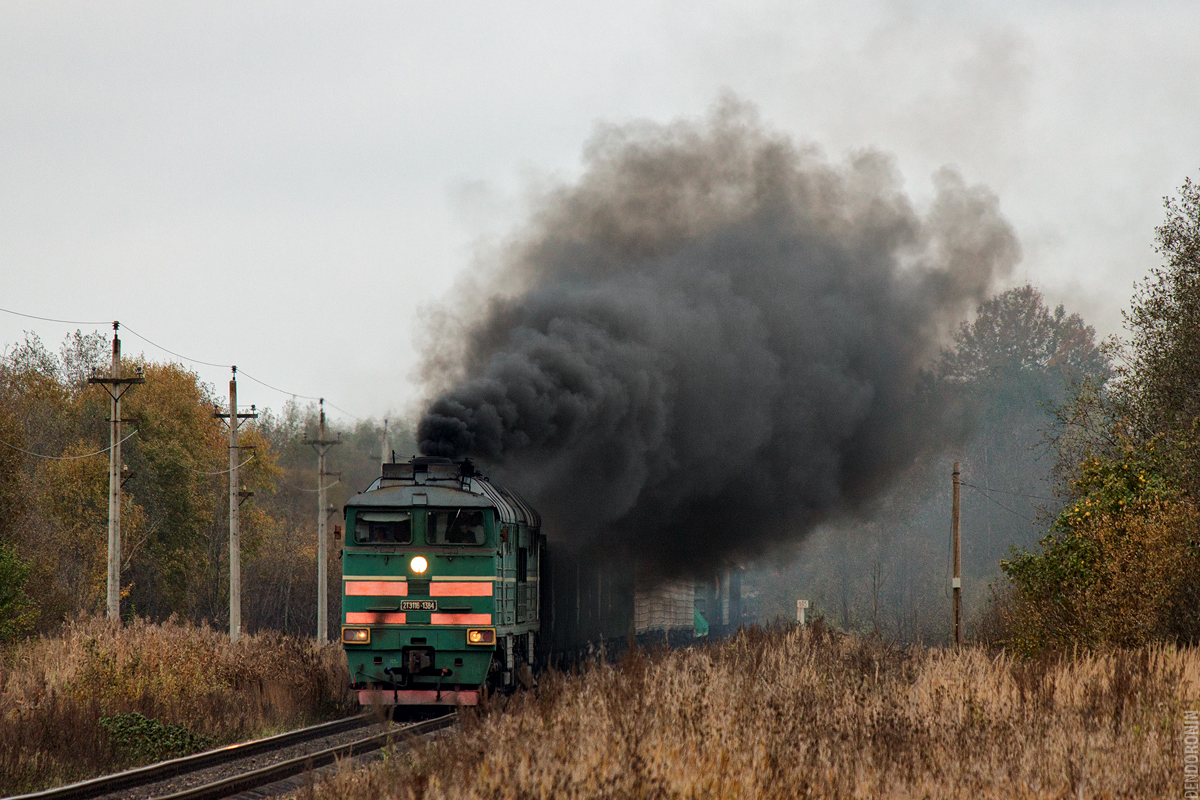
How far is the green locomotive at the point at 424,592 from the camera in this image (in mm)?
15219

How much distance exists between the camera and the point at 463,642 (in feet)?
49.8

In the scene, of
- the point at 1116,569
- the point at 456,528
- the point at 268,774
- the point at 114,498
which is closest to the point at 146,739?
the point at 268,774

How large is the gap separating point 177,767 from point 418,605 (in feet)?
14.0

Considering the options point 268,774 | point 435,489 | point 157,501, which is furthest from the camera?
point 157,501

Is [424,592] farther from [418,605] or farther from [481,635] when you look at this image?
[481,635]

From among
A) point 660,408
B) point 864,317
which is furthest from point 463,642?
point 864,317

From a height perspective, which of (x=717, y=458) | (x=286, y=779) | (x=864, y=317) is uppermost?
(x=864, y=317)

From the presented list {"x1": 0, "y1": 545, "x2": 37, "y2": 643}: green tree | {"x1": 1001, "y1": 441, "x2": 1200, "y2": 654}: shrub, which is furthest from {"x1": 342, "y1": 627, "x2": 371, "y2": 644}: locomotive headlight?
{"x1": 0, "y1": 545, "x2": 37, "y2": 643}: green tree

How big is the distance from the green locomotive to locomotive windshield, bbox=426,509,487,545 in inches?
0.5

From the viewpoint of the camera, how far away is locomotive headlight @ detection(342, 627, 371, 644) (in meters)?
15.3

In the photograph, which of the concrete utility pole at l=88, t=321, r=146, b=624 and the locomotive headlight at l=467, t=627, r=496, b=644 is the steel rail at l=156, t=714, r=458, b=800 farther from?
the concrete utility pole at l=88, t=321, r=146, b=624

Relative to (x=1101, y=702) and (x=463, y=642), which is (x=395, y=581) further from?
(x=1101, y=702)

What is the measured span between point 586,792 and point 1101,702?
6900 millimetres

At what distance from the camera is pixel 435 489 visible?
51.6 ft
